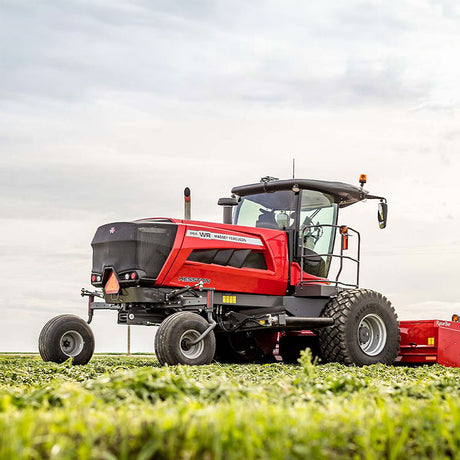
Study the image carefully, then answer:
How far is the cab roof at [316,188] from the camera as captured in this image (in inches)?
502

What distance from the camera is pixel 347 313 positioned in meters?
12.2

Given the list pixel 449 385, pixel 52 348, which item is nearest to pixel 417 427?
pixel 449 385

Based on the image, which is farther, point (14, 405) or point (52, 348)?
point (52, 348)

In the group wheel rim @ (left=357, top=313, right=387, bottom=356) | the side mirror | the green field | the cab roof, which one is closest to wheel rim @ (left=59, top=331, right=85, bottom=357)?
the cab roof

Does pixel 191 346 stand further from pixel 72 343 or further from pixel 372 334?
pixel 372 334

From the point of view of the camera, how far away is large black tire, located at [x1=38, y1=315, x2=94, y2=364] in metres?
11.5

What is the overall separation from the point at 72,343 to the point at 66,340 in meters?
0.11

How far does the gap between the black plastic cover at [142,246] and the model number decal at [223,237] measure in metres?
0.37

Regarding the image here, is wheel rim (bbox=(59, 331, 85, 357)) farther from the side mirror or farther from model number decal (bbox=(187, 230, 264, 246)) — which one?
the side mirror

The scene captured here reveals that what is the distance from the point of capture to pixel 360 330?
12680 millimetres

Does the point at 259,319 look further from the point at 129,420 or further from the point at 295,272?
the point at 129,420

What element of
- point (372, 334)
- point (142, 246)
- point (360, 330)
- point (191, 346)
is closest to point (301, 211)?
point (360, 330)

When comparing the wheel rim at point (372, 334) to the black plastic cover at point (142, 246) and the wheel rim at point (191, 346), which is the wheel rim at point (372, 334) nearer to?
the wheel rim at point (191, 346)

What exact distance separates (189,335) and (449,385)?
16.0ft
